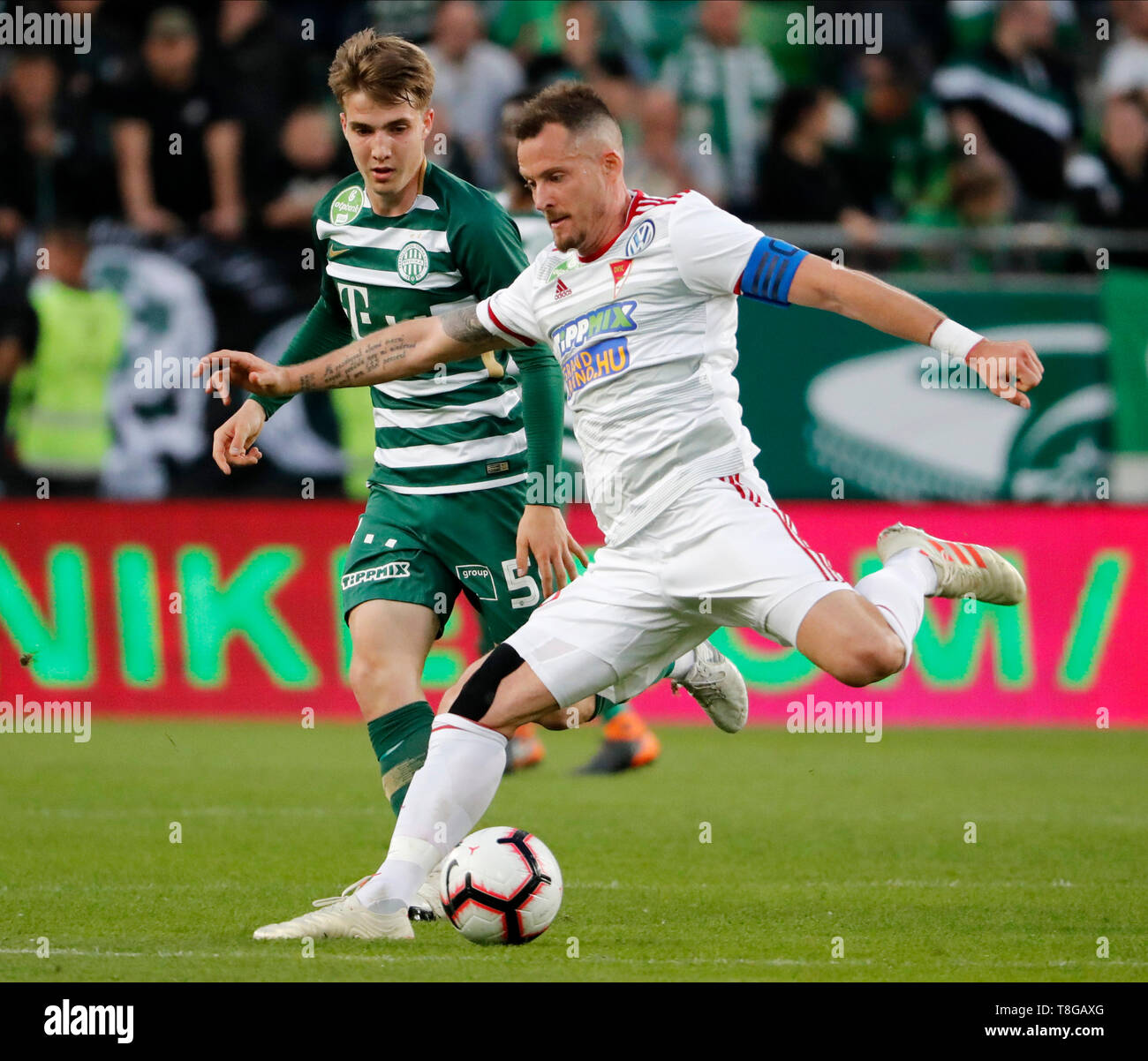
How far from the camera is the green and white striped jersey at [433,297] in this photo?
6152 millimetres

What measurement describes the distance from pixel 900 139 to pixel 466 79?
353 cm

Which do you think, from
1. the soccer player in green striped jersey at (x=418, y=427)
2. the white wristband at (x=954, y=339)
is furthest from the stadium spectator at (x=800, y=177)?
the white wristband at (x=954, y=339)

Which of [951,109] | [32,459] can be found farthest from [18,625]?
[951,109]

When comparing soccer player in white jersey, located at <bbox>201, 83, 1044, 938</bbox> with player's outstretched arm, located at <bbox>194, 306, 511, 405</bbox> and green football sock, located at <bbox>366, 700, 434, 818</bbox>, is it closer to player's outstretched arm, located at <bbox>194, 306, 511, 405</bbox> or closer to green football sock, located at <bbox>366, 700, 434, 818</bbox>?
player's outstretched arm, located at <bbox>194, 306, 511, 405</bbox>

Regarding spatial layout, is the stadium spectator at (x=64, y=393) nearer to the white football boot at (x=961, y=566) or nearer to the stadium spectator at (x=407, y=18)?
the stadium spectator at (x=407, y=18)

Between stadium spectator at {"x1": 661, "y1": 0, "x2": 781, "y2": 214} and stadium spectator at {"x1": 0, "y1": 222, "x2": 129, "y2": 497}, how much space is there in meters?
4.88

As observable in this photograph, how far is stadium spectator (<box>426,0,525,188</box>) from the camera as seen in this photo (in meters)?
14.5

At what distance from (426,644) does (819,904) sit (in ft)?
5.14

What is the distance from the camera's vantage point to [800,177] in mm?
Result: 14273

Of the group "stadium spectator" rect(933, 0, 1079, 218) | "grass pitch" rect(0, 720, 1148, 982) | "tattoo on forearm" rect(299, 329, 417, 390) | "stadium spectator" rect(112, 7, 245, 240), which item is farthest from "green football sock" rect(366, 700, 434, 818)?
"stadium spectator" rect(933, 0, 1079, 218)

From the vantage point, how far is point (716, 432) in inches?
217

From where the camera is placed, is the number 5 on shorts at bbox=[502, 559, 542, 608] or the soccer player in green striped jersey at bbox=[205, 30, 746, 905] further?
the number 5 on shorts at bbox=[502, 559, 542, 608]

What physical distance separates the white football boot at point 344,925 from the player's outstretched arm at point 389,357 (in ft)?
5.19

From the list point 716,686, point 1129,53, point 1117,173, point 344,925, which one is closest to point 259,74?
point 1117,173
